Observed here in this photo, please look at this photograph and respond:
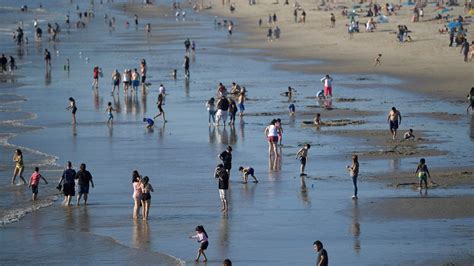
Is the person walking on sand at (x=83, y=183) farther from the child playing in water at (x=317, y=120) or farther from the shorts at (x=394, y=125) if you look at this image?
the child playing in water at (x=317, y=120)

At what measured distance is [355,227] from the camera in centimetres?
2145

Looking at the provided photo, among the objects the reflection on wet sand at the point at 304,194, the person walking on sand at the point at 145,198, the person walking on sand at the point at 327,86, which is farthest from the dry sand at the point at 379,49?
the person walking on sand at the point at 145,198

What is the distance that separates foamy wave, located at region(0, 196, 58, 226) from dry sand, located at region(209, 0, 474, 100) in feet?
69.2

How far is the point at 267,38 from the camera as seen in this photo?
77.4 metres

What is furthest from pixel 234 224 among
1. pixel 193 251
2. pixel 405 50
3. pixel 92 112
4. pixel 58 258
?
pixel 405 50

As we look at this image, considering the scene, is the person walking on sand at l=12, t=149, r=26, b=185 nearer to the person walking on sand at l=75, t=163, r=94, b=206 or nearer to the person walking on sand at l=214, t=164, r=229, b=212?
the person walking on sand at l=75, t=163, r=94, b=206

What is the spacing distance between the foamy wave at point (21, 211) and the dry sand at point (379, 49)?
21.1 m

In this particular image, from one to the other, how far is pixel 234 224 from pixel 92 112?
20.4 meters

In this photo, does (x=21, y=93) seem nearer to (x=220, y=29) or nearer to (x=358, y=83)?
(x=358, y=83)

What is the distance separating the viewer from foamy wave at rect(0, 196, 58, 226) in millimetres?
23319

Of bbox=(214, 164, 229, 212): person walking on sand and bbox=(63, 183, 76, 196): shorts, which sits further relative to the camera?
bbox=(63, 183, 76, 196): shorts

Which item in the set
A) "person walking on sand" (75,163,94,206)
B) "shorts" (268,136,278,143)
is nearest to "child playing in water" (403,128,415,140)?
"shorts" (268,136,278,143)

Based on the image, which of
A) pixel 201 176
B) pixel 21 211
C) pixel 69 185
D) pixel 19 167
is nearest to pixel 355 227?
pixel 69 185

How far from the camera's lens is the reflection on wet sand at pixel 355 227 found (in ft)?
65.1
